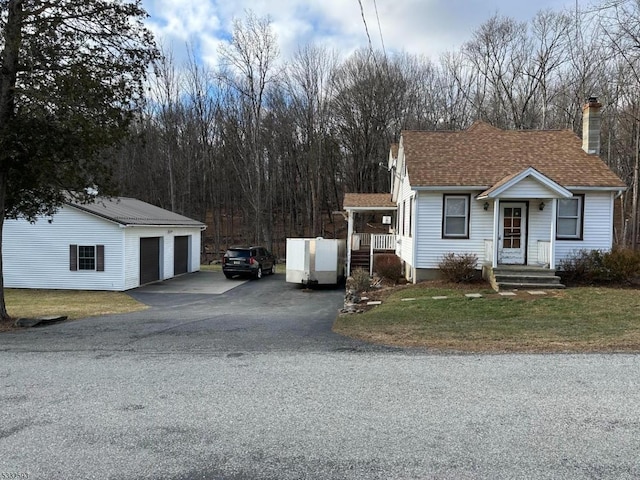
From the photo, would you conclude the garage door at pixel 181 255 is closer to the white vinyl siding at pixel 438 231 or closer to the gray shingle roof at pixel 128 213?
the gray shingle roof at pixel 128 213

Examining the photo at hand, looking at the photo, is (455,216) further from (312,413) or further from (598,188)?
(312,413)

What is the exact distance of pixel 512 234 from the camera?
16.0m

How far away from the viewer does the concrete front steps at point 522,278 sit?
1420 centimetres

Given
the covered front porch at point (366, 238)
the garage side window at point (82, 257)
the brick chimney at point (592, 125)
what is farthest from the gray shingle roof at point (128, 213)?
the brick chimney at point (592, 125)

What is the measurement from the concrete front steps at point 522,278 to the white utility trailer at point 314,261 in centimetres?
797

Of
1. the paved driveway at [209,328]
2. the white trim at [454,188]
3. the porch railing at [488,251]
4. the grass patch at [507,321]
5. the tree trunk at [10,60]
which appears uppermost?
the tree trunk at [10,60]

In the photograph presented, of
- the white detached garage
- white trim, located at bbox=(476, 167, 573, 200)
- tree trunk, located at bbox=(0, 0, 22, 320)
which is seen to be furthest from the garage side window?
white trim, located at bbox=(476, 167, 573, 200)

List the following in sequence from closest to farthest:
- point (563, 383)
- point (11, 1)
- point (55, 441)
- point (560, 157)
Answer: point (55, 441) → point (563, 383) → point (11, 1) → point (560, 157)

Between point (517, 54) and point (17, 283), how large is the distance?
35.6m

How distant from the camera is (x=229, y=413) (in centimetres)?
479

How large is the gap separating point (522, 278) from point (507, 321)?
16.2 ft

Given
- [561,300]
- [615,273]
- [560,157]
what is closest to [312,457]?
[561,300]

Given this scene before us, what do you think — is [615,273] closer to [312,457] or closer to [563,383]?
[563,383]

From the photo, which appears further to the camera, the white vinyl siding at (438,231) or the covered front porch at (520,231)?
the white vinyl siding at (438,231)
